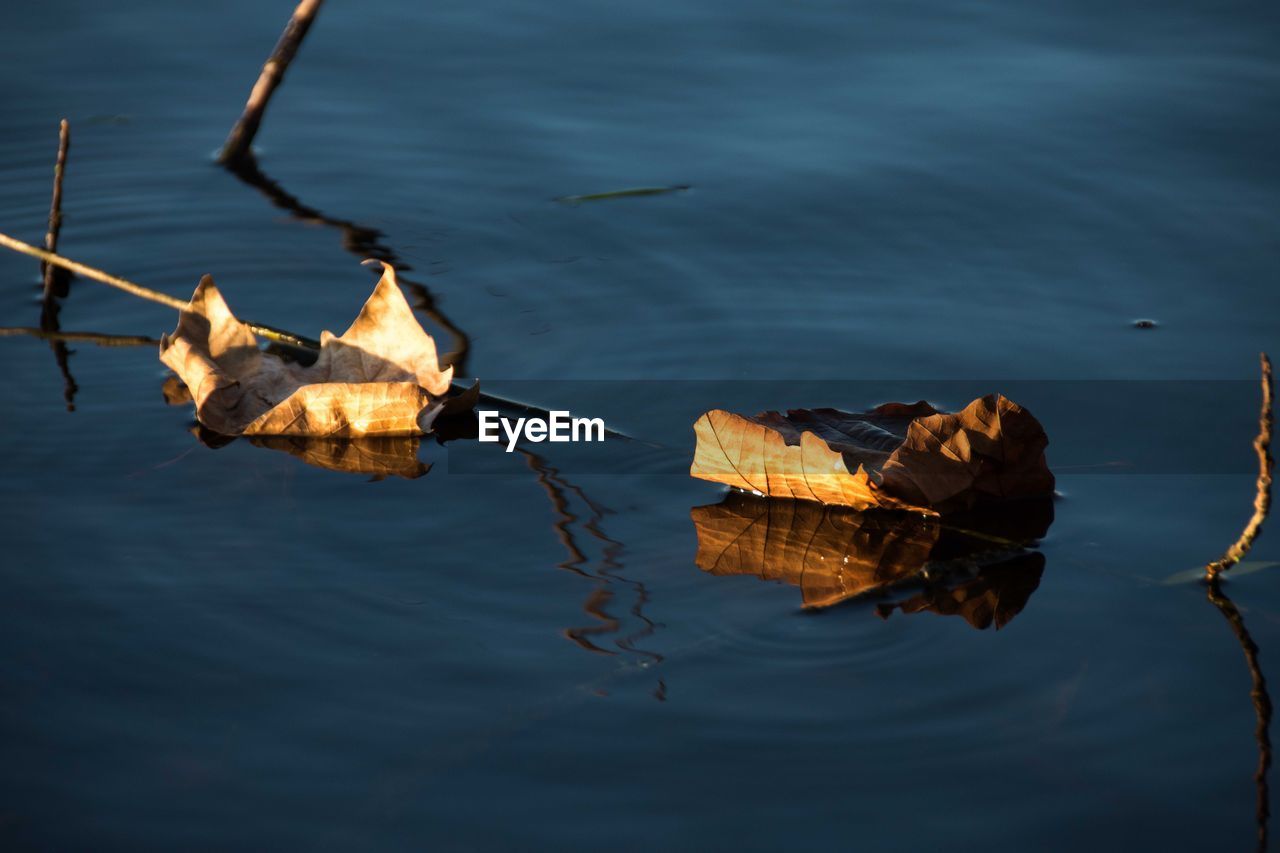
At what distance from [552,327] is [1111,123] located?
185cm

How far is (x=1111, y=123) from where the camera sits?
3.88 meters

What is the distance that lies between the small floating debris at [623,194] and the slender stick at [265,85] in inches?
34.0

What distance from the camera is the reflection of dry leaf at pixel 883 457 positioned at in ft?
7.02

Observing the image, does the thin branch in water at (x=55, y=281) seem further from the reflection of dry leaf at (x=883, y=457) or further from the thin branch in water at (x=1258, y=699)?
the thin branch in water at (x=1258, y=699)

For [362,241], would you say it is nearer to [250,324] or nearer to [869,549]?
[250,324]

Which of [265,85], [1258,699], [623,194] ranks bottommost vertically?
[1258,699]

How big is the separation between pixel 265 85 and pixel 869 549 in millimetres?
2300

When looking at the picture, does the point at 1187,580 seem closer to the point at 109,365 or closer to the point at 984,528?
the point at 984,528

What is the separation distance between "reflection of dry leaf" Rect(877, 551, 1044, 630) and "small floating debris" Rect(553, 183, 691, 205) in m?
1.63

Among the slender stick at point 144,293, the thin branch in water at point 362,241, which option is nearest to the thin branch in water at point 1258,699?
the thin branch in water at point 362,241

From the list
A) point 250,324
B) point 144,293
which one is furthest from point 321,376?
point 144,293

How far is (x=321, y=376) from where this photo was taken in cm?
251

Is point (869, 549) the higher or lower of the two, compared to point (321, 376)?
lower

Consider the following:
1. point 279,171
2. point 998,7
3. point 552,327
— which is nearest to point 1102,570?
point 552,327
